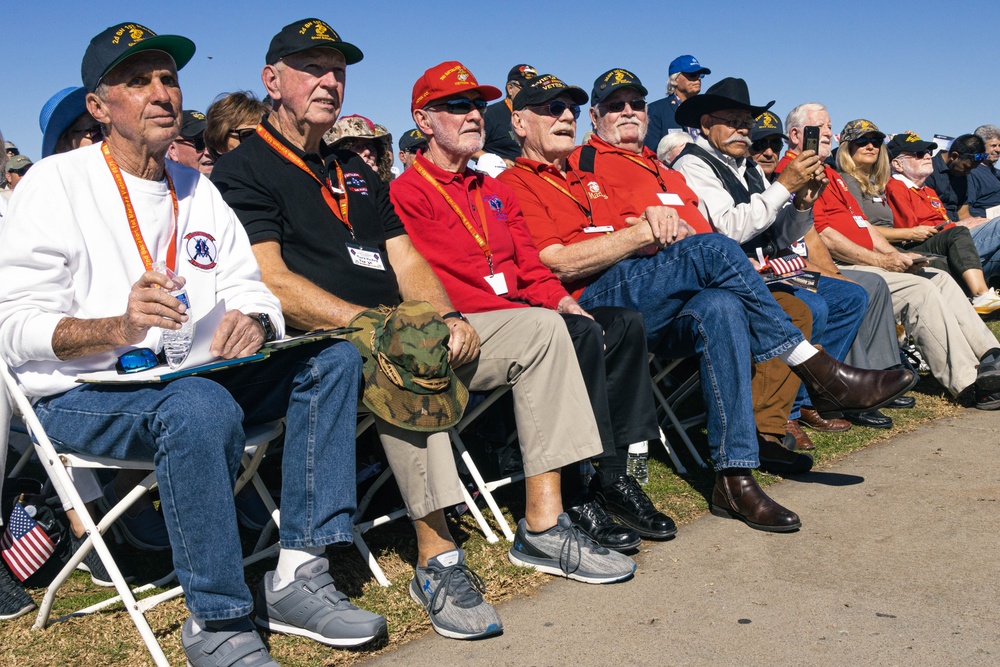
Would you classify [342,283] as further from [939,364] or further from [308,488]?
[939,364]

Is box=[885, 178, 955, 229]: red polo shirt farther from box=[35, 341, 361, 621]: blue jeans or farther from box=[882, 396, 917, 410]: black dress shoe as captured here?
box=[35, 341, 361, 621]: blue jeans

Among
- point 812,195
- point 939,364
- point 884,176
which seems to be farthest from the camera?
point 884,176

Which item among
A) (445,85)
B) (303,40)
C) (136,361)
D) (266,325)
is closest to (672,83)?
(445,85)

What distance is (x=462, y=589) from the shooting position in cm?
332

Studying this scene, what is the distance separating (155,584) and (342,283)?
1.35 m

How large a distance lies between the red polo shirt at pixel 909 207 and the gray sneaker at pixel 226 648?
25.2 ft

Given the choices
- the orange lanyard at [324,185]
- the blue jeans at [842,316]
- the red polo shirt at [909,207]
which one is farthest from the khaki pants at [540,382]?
the red polo shirt at [909,207]

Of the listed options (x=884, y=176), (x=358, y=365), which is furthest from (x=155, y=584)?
(x=884, y=176)

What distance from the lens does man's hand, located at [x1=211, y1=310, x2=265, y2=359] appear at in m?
3.11

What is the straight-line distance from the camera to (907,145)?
9.73 m

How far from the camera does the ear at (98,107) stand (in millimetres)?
3242

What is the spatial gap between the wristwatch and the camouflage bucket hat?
0.94 feet

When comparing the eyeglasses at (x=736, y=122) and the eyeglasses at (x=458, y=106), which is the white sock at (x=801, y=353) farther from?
the eyeglasses at (x=458, y=106)

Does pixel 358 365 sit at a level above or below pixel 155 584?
above
